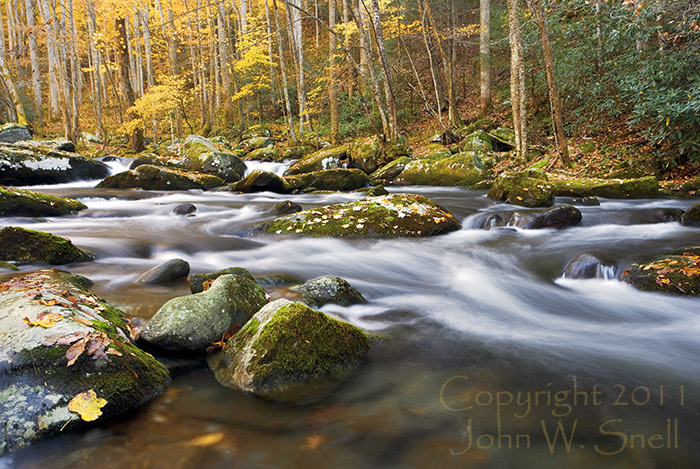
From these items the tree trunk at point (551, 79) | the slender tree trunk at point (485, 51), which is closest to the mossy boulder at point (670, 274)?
the tree trunk at point (551, 79)

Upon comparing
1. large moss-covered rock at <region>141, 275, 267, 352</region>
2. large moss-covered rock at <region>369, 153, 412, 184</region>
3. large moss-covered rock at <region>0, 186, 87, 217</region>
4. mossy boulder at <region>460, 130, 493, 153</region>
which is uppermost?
mossy boulder at <region>460, 130, 493, 153</region>

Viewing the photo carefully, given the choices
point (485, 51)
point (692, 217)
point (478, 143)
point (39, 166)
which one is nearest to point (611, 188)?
point (692, 217)

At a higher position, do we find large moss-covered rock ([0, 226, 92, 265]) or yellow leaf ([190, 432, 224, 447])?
large moss-covered rock ([0, 226, 92, 265])

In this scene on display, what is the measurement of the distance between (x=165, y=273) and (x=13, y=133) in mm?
19434

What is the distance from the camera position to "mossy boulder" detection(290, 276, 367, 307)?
4266 millimetres

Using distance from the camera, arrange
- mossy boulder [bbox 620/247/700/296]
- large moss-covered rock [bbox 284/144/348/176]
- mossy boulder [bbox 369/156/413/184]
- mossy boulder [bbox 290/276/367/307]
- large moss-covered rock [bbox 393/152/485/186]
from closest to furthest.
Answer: mossy boulder [bbox 290/276/367/307]
mossy boulder [bbox 620/247/700/296]
large moss-covered rock [bbox 393/152/485/186]
mossy boulder [bbox 369/156/413/184]
large moss-covered rock [bbox 284/144/348/176]

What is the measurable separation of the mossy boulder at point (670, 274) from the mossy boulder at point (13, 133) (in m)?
22.8

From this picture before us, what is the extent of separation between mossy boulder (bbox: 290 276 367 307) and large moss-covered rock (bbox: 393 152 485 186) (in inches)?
387

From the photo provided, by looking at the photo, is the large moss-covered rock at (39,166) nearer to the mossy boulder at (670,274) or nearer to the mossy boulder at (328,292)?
the mossy boulder at (328,292)

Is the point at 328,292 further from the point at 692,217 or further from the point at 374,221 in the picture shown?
the point at 692,217

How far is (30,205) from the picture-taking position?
326 inches

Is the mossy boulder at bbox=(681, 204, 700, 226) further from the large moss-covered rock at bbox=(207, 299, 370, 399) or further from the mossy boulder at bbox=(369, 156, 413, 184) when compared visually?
the mossy boulder at bbox=(369, 156, 413, 184)

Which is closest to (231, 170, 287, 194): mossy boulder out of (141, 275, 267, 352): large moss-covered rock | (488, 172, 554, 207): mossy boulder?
(488, 172, 554, 207): mossy boulder

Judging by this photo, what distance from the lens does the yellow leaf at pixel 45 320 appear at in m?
2.56
